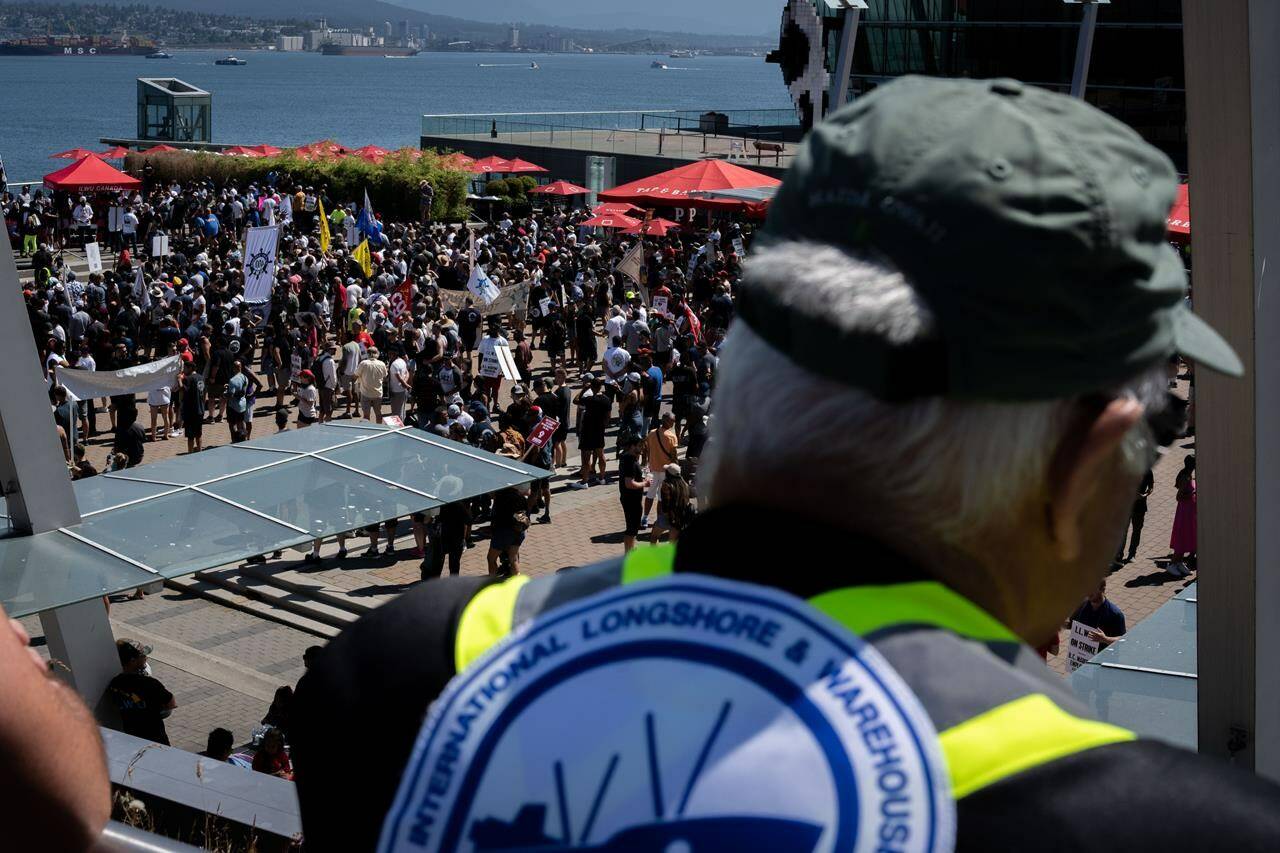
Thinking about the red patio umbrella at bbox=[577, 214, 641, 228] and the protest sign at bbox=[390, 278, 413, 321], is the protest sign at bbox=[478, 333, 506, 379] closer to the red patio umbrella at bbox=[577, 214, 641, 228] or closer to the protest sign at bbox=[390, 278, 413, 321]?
the protest sign at bbox=[390, 278, 413, 321]

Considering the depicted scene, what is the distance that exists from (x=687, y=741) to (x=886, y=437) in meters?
0.27

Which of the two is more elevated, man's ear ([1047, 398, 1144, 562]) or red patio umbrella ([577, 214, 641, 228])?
man's ear ([1047, 398, 1144, 562])

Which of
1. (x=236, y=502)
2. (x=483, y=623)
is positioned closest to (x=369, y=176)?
(x=236, y=502)

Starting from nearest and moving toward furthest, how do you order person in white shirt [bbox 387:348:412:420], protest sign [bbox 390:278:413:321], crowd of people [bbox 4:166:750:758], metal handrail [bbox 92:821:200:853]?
metal handrail [bbox 92:821:200:853] → crowd of people [bbox 4:166:750:758] → person in white shirt [bbox 387:348:412:420] → protest sign [bbox 390:278:413:321]

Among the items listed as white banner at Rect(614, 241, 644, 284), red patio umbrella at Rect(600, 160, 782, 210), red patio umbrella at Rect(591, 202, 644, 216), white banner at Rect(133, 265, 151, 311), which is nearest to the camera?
white banner at Rect(614, 241, 644, 284)

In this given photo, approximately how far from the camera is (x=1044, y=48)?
38656 millimetres

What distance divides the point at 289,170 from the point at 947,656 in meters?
47.9

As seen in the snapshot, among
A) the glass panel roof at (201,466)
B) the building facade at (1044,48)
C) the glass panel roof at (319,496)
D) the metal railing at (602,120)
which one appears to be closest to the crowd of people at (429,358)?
the glass panel roof at (201,466)

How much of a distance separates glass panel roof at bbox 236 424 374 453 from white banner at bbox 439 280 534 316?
38.6 ft

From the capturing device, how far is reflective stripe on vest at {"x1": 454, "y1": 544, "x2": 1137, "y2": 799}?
3.12ft

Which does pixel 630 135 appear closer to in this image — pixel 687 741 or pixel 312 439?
pixel 312 439

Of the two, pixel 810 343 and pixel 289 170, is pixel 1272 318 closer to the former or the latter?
pixel 810 343

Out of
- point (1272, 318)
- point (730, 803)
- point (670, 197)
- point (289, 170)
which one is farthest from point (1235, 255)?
point (289, 170)

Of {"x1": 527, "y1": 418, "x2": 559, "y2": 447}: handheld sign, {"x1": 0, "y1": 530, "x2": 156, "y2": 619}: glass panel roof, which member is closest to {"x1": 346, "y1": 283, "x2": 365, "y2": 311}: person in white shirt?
{"x1": 527, "y1": 418, "x2": 559, "y2": 447}: handheld sign
